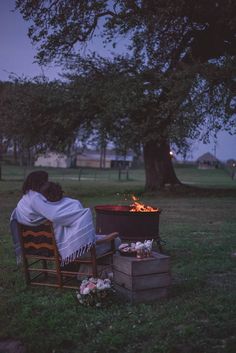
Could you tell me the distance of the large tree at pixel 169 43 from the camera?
1939 centimetres

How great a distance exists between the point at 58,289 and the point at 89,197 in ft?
55.0

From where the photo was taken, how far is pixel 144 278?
597cm

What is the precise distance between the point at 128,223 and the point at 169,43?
15.0 meters

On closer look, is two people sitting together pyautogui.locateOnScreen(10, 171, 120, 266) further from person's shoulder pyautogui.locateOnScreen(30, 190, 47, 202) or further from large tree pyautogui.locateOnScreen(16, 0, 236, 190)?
large tree pyautogui.locateOnScreen(16, 0, 236, 190)

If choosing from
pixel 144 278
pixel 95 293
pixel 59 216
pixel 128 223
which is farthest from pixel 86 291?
pixel 128 223

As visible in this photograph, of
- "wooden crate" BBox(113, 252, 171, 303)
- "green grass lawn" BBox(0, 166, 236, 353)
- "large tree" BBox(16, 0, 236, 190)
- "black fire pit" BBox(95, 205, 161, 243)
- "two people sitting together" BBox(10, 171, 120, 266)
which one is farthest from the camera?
"large tree" BBox(16, 0, 236, 190)

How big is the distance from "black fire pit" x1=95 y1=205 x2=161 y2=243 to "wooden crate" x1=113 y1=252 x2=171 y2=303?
227 centimetres

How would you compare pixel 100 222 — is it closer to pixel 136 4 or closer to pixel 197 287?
pixel 197 287

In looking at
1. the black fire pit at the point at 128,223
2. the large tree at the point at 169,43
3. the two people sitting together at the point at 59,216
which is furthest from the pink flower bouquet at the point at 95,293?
the large tree at the point at 169,43

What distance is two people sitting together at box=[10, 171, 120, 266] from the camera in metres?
6.20

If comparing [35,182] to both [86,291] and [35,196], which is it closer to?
[35,196]

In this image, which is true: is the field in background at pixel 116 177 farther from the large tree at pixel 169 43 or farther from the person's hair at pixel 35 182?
the person's hair at pixel 35 182

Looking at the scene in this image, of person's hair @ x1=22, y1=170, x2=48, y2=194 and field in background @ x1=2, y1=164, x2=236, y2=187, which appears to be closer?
person's hair @ x1=22, y1=170, x2=48, y2=194

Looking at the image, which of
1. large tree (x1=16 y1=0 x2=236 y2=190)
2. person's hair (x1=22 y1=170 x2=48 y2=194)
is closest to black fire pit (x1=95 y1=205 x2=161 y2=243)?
person's hair (x1=22 y1=170 x2=48 y2=194)
